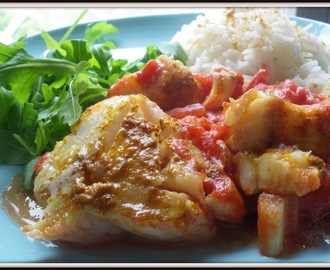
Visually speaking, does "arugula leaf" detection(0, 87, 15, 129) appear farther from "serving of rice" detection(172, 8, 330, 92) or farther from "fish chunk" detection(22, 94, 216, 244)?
"serving of rice" detection(172, 8, 330, 92)

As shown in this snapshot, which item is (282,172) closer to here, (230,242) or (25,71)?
(230,242)

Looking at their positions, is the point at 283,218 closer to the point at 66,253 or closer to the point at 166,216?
the point at 166,216

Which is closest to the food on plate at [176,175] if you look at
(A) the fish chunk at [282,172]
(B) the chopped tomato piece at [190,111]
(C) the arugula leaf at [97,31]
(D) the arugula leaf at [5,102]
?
(A) the fish chunk at [282,172]

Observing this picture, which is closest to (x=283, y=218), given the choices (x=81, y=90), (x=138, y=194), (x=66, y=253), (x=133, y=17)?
(x=138, y=194)

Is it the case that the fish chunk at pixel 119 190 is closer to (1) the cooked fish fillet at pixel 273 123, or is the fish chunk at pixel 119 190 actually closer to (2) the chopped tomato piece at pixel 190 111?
(1) the cooked fish fillet at pixel 273 123

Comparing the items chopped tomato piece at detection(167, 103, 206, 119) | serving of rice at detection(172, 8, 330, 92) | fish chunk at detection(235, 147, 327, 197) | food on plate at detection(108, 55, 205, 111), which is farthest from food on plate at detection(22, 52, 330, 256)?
serving of rice at detection(172, 8, 330, 92)

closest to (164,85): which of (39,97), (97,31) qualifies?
(39,97)
